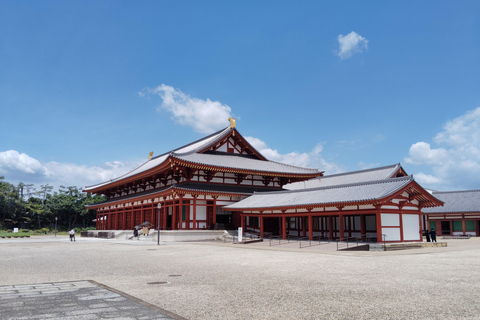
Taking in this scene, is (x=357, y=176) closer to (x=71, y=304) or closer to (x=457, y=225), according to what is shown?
(x=457, y=225)

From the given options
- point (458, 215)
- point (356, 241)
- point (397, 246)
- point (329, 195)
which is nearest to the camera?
point (397, 246)

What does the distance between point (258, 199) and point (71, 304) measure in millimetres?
29526

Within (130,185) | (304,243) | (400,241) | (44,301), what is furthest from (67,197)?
(44,301)

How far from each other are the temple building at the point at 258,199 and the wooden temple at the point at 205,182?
102mm

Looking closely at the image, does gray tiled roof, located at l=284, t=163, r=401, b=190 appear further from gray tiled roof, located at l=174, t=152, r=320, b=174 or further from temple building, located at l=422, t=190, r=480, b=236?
temple building, located at l=422, t=190, r=480, b=236

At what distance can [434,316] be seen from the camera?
7.58m

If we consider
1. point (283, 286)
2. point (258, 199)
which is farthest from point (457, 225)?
point (283, 286)

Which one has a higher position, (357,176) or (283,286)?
(357,176)

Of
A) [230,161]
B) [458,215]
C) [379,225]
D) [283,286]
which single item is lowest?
[283,286]

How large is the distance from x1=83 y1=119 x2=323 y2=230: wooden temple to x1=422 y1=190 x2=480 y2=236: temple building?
17.1 m

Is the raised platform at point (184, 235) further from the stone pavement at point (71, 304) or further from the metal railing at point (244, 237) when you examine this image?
the stone pavement at point (71, 304)

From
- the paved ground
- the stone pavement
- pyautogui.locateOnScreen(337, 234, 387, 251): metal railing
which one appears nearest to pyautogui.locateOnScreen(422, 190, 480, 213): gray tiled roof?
pyautogui.locateOnScreen(337, 234, 387, 251): metal railing

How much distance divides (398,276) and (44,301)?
35.0ft

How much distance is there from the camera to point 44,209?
3248 inches
